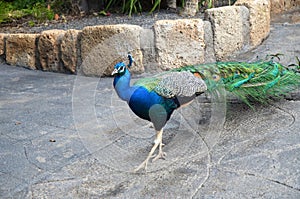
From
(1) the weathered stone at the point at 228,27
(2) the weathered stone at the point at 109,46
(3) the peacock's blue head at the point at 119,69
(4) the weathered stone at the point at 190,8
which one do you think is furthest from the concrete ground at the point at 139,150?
(4) the weathered stone at the point at 190,8

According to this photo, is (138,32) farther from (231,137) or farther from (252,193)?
(252,193)

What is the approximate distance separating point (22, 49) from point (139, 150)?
2.92 meters

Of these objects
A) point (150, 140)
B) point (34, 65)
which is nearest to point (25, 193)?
point (150, 140)

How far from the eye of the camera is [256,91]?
291 centimetres

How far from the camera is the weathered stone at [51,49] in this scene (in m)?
4.78

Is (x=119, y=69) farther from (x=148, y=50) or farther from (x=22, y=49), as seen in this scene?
(x=22, y=49)

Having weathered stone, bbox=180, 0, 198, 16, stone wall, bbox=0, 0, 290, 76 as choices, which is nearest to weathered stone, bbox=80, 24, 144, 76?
stone wall, bbox=0, 0, 290, 76

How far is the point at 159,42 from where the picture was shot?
4.34 m

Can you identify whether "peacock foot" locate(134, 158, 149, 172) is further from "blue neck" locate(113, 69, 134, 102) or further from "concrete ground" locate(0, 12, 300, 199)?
"blue neck" locate(113, 69, 134, 102)

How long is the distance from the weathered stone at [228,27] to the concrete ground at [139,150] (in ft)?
4.40

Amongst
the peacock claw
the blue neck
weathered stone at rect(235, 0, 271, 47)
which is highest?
weathered stone at rect(235, 0, 271, 47)

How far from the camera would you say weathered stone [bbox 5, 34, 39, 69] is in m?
4.98

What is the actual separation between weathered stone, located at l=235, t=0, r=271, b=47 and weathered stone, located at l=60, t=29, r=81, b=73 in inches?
69.8

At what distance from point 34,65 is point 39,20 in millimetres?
1218
